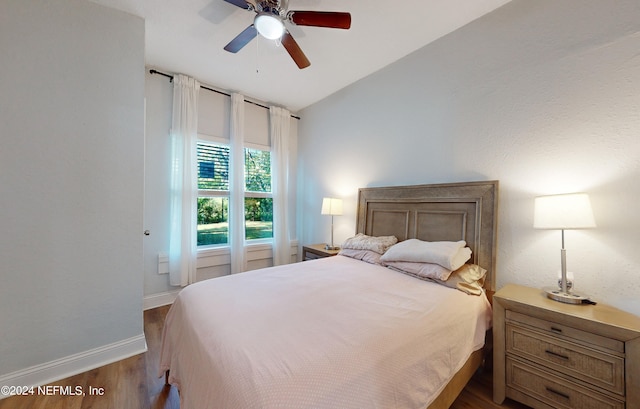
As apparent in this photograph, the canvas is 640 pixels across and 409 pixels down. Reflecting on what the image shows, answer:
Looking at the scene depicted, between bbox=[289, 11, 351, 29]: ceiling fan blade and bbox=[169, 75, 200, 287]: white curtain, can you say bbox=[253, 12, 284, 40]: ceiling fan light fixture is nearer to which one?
bbox=[289, 11, 351, 29]: ceiling fan blade

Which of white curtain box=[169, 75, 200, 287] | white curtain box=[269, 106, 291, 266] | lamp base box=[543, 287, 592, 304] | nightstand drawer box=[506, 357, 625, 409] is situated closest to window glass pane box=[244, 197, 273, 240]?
white curtain box=[269, 106, 291, 266]

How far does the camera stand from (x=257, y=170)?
377cm

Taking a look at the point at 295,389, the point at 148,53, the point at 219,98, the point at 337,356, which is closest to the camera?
the point at 295,389

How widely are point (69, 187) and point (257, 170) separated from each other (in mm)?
2224

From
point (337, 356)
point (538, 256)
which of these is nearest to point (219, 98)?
point (337, 356)

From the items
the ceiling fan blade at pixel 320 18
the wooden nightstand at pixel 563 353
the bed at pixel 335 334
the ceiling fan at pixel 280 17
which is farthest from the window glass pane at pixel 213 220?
the wooden nightstand at pixel 563 353

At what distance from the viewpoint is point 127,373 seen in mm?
1777

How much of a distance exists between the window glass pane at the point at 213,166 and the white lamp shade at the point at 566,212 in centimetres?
342

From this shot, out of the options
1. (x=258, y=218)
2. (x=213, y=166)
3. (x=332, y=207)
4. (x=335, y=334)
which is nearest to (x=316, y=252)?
(x=332, y=207)

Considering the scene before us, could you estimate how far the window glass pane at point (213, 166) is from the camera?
3.25m

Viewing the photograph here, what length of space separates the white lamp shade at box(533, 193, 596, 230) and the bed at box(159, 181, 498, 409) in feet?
1.29

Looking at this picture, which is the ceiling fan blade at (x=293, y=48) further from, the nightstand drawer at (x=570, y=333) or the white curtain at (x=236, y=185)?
the nightstand drawer at (x=570, y=333)

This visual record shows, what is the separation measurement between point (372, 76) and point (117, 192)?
2962 mm

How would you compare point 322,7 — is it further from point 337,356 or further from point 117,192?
point 337,356
